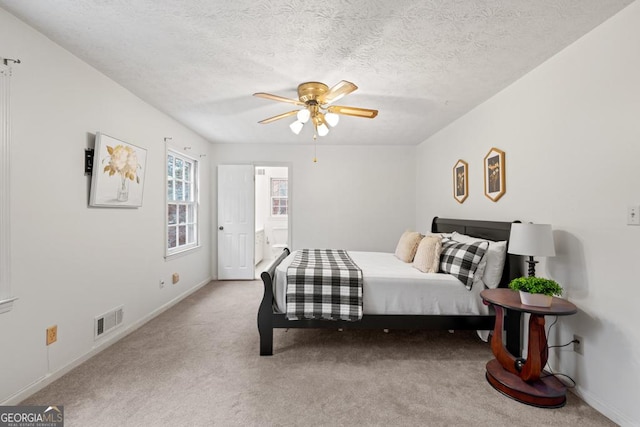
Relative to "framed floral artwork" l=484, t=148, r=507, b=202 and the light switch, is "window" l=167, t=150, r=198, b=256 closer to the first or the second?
"framed floral artwork" l=484, t=148, r=507, b=202

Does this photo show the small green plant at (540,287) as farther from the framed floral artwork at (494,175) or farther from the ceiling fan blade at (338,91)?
the ceiling fan blade at (338,91)

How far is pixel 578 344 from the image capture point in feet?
6.69

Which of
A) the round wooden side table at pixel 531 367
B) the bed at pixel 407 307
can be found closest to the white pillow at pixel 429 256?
the bed at pixel 407 307

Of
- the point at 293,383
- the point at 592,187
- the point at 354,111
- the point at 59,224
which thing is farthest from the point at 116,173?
the point at 592,187

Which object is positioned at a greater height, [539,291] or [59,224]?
[59,224]

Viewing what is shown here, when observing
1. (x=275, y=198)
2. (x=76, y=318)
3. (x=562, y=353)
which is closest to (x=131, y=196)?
(x=76, y=318)

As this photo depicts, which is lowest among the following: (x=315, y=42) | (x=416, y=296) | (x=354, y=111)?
(x=416, y=296)

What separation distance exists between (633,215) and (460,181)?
2087mm

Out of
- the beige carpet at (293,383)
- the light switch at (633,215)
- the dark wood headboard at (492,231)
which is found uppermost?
the light switch at (633,215)

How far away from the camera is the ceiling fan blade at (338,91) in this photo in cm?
225

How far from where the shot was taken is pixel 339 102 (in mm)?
3264

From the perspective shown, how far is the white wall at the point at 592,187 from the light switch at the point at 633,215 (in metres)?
0.03

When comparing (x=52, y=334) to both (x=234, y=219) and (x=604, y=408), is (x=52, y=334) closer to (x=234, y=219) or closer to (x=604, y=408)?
(x=234, y=219)

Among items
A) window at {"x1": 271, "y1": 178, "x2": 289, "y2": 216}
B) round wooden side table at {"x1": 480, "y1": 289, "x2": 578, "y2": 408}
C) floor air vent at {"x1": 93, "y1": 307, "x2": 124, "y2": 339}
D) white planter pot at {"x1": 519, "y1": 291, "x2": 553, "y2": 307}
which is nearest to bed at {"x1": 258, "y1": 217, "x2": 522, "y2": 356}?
round wooden side table at {"x1": 480, "y1": 289, "x2": 578, "y2": 408}
